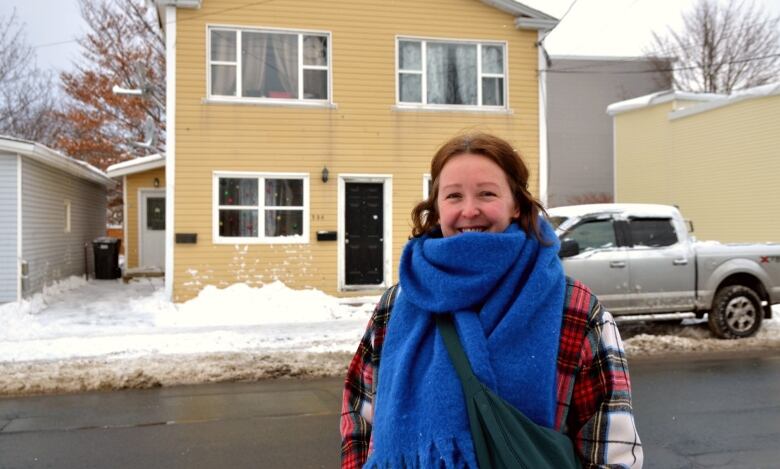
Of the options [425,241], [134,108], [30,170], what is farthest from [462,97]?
[134,108]

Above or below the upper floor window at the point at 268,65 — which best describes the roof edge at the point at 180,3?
above

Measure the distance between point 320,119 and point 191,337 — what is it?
240 inches

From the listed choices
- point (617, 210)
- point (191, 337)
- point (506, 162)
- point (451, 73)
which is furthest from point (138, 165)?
point (506, 162)

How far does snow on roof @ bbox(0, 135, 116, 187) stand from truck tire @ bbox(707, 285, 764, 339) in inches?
492

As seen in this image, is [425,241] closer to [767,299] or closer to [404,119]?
[767,299]

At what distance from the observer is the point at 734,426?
587cm

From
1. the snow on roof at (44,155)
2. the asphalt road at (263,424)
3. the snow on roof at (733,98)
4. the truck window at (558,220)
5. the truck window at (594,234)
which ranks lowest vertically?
the asphalt road at (263,424)

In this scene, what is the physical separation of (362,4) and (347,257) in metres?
5.69

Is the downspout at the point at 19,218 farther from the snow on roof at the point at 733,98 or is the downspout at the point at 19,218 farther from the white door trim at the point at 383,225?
the snow on roof at the point at 733,98

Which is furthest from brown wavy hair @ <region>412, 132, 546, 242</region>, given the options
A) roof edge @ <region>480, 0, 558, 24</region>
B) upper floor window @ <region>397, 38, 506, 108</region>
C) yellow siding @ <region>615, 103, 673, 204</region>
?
yellow siding @ <region>615, 103, 673, 204</region>

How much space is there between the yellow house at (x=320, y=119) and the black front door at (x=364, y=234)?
0.08ft

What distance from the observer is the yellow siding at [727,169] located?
16.7 meters

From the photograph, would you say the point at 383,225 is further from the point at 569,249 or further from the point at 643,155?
the point at 643,155

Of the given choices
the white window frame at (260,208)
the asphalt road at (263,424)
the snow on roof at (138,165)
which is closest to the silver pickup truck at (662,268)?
the asphalt road at (263,424)
